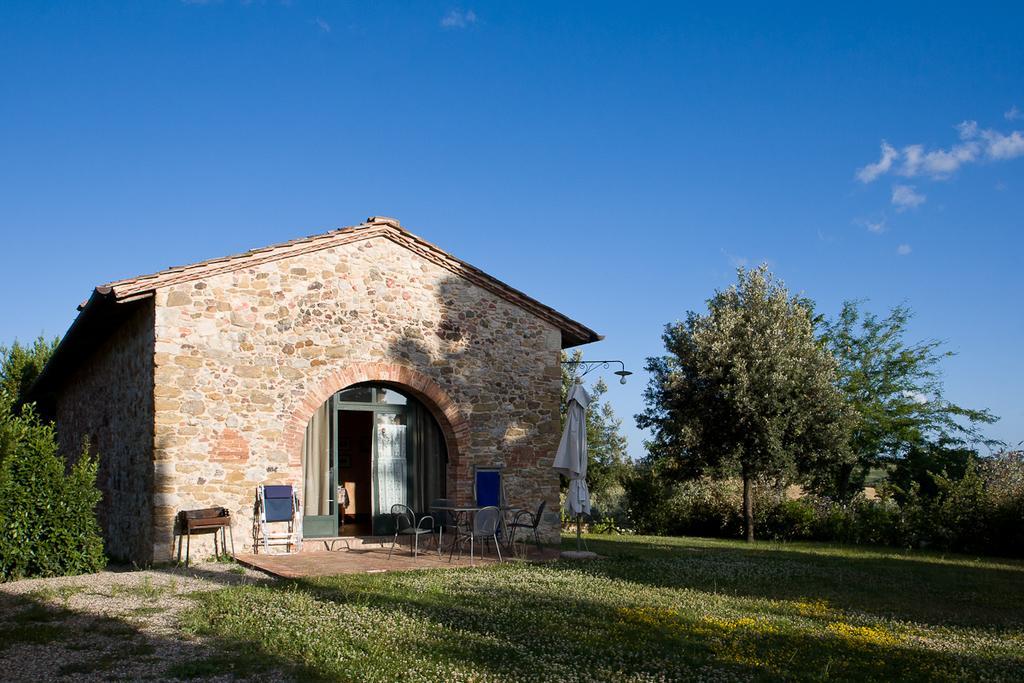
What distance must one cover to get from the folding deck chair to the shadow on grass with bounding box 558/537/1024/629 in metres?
4.06

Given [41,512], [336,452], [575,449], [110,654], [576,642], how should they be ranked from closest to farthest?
1. [110,654]
2. [576,642]
3. [41,512]
4. [575,449]
5. [336,452]

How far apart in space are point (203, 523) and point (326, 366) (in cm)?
297

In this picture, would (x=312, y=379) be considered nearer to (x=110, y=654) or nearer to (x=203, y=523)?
(x=203, y=523)

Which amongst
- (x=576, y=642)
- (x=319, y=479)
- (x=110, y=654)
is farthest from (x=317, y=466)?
(x=576, y=642)

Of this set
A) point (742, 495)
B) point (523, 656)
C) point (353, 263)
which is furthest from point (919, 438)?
point (523, 656)

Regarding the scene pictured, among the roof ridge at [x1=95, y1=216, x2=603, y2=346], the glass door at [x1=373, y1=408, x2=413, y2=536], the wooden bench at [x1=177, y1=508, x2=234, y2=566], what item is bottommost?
the wooden bench at [x1=177, y1=508, x2=234, y2=566]

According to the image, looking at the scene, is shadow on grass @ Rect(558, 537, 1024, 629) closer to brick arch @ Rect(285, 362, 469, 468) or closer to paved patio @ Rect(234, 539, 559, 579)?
paved patio @ Rect(234, 539, 559, 579)

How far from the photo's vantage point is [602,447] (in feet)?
77.3

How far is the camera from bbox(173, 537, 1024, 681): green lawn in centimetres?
560

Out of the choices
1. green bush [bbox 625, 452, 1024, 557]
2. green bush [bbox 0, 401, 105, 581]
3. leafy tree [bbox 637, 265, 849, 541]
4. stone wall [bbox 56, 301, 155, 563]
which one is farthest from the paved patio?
green bush [bbox 625, 452, 1024, 557]

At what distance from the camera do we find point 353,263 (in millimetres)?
12875

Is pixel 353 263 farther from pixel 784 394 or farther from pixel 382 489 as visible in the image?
pixel 784 394

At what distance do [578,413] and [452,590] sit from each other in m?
4.29

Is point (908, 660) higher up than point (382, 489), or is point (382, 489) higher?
point (382, 489)
